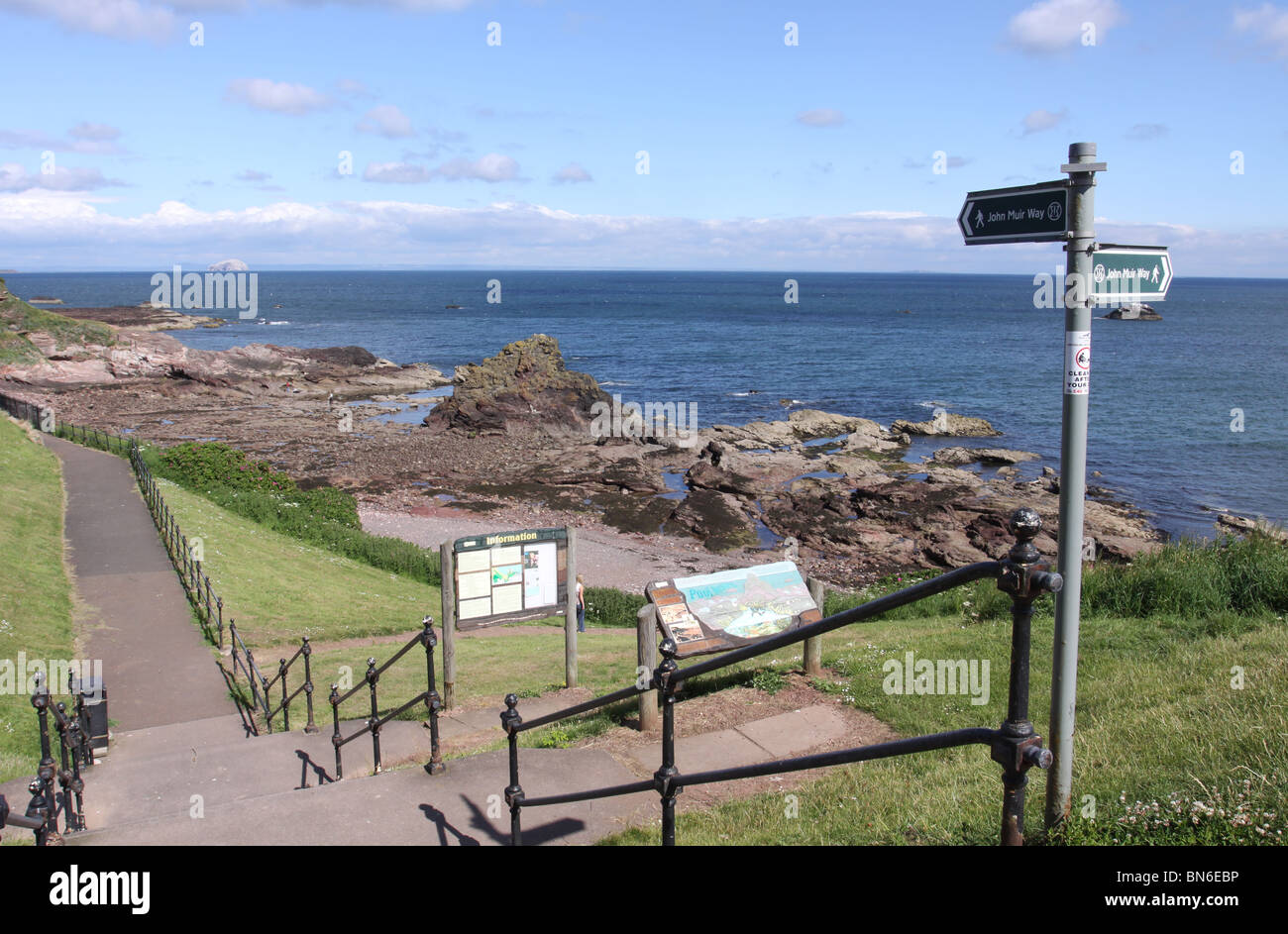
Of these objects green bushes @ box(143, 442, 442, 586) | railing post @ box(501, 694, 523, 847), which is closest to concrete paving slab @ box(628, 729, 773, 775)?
railing post @ box(501, 694, 523, 847)

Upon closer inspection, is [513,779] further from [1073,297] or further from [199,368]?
[199,368]

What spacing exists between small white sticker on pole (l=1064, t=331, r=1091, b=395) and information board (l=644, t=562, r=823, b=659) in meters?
6.14

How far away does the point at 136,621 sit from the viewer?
15.0 metres

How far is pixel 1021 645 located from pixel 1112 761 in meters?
3.31

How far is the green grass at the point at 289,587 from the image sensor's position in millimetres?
16016

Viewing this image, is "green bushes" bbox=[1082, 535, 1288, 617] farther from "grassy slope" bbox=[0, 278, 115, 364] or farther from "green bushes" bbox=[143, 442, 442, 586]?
"grassy slope" bbox=[0, 278, 115, 364]

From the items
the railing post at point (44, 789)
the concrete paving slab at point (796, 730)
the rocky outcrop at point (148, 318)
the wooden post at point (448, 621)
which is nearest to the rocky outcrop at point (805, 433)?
the wooden post at point (448, 621)

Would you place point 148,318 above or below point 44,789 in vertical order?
above

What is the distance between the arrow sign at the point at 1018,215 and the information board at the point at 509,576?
7996 millimetres

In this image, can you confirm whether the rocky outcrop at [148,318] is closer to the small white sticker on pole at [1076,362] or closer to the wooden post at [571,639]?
the wooden post at [571,639]

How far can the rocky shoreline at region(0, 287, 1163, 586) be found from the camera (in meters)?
30.4

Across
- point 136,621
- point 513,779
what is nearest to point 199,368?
point 136,621

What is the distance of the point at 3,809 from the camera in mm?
4059
